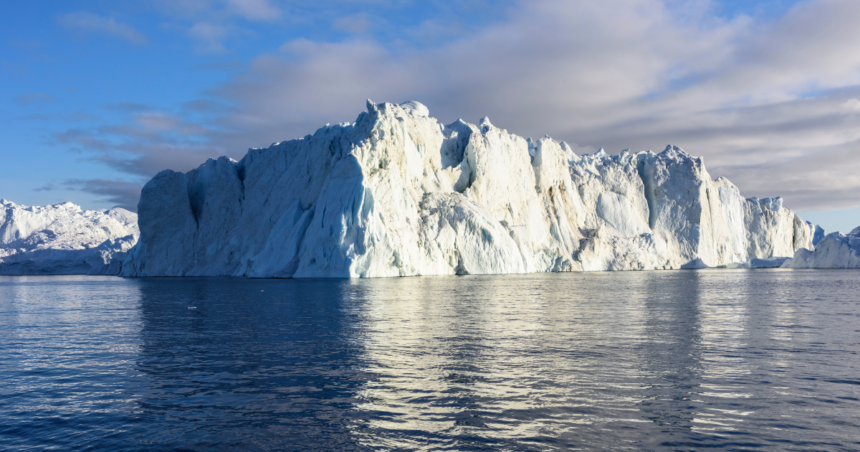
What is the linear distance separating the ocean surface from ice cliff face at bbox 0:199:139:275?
99.8 metres

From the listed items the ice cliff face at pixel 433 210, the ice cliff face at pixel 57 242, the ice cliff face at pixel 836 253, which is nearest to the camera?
the ice cliff face at pixel 433 210

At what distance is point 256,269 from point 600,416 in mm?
56732

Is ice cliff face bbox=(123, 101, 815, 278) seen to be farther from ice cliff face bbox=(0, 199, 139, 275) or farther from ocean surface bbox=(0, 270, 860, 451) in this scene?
ice cliff face bbox=(0, 199, 139, 275)

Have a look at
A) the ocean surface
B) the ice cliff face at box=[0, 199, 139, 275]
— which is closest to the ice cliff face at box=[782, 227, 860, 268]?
the ocean surface

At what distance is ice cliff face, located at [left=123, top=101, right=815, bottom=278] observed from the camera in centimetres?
5412

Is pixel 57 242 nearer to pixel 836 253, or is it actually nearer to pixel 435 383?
pixel 435 383

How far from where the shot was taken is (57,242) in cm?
15175

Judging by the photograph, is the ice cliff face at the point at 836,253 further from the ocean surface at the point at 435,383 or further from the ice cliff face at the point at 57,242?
the ice cliff face at the point at 57,242

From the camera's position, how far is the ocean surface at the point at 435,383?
25.8 ft

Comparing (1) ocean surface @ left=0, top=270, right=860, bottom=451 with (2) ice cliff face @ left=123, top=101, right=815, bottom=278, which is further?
(2) ice cliff face @ left=123, top=101, right=815, bottom=278

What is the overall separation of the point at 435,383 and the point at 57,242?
17308 centimetres

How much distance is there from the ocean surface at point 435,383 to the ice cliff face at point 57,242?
99.8 metres

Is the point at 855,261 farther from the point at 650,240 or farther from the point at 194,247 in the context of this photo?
the point at 194,247

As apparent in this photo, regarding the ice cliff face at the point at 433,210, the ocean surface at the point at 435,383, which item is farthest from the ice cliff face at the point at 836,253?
the ocean surface at the point at 435,383
